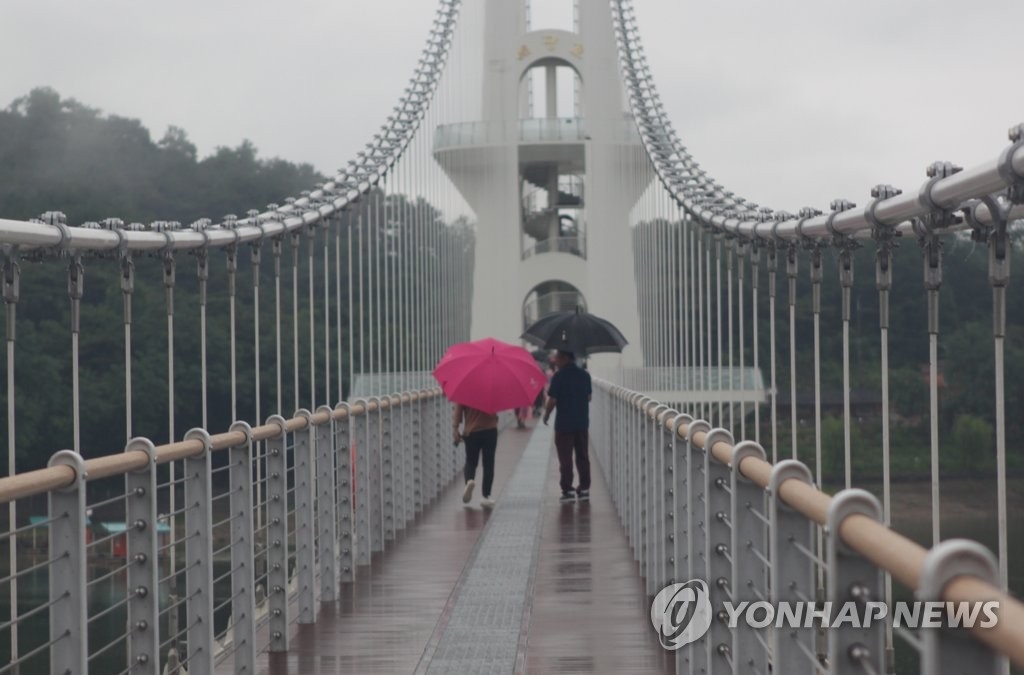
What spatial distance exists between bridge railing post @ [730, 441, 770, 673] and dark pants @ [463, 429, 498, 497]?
785 centimetres

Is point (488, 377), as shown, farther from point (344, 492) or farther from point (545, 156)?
point (545, 156)

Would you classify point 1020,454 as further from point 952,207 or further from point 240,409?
point 952,207

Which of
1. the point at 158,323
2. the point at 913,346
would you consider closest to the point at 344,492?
the point at 913,346

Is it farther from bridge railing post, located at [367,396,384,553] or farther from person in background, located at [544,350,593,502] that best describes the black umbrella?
bridge railing post, located at [367,396,384,553]

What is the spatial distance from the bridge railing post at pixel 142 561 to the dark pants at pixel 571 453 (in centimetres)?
775

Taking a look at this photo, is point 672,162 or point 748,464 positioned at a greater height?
point 672,162

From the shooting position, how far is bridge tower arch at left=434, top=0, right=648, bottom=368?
118 feet

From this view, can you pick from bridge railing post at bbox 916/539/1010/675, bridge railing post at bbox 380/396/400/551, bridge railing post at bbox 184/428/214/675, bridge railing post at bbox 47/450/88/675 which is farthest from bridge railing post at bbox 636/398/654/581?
bridge railing post at bbox 916/539/1010/675

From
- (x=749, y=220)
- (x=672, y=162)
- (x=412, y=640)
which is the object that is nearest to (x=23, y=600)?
(x=672, y=162)

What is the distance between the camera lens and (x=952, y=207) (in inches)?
181

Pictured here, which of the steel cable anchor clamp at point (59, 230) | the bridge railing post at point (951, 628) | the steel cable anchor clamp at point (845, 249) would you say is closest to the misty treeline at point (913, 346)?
the steel cable anchor clamp at point (845, 249)

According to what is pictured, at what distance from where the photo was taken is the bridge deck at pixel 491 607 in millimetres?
6262

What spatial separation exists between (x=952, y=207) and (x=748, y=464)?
1003mm

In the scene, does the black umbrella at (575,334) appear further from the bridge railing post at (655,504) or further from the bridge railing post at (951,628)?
the bridge railing post at (951,628)
